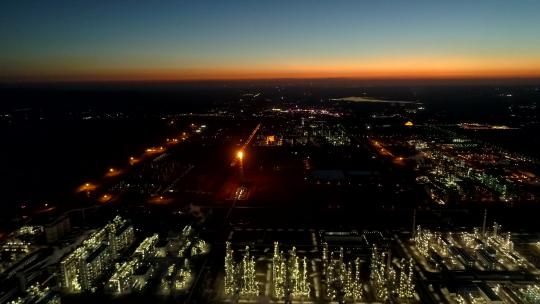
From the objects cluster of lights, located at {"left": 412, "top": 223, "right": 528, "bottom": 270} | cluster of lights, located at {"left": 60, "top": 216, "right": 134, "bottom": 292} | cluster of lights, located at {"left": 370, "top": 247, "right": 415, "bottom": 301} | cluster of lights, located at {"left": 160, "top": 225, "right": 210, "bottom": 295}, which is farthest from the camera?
cluster of lights, located at {"left": 412, "top": 223, "right": 528, "bottom": 270}

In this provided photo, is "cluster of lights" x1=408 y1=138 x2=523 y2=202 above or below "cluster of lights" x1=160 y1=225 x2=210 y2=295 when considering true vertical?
above

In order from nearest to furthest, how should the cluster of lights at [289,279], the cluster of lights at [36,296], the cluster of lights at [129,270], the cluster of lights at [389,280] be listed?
the cluster of lights at [36,296], the cluster of lights at [389,280], the cluster of lights at [289,279], the cluster of lights at [129,270]

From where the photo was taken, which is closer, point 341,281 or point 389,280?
point 341,281

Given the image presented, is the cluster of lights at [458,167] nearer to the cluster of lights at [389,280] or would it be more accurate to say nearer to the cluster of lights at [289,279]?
the cluster of lights at [389,280]

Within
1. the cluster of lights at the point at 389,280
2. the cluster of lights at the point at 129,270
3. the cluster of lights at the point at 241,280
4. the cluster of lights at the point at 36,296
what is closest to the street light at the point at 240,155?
the cluster of lights at the point at 129,270

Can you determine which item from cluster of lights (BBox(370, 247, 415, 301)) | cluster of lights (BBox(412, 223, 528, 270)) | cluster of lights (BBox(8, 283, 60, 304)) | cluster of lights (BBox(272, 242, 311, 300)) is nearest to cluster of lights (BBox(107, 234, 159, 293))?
cluster of lights (BBox(8, 283, 60, 304))

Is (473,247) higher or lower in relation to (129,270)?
lower

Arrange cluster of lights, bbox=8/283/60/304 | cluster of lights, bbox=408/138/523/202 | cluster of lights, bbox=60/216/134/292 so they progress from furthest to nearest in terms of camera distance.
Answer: cluster of lights, bbox=408/138/523/202
cluster of lights, bbox=60/216/134/292
cluster of lights, bbox=8/283/60/304

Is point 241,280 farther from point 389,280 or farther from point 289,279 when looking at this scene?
point 389,280

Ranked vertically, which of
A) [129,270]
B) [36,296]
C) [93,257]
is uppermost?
[93,257]

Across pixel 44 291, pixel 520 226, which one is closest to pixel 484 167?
pixel 520 226

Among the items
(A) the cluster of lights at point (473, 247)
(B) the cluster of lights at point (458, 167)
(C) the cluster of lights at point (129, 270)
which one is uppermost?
(B) the cluster of lights at point (458, 167)

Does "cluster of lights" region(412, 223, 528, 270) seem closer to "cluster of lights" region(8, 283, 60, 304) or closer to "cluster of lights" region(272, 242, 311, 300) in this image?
"cluster of lights" region(272, 242, 311, 300)

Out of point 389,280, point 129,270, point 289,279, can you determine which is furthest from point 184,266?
point 389,280
